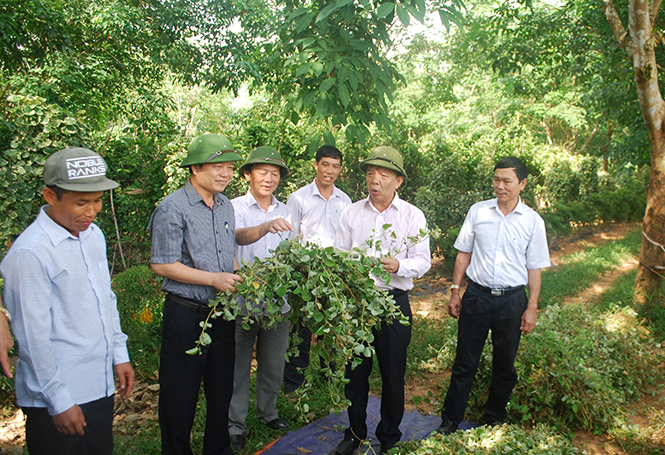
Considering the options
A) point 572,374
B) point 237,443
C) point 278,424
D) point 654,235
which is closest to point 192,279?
point 237,443

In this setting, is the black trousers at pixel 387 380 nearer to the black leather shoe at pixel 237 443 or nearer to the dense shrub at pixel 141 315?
the black leather shoe at pixel 237 443

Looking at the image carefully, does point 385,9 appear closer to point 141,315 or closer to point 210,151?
point 210,151

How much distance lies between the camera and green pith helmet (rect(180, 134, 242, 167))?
103 inches

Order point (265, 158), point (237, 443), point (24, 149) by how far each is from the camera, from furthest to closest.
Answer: point (24, 149)
point (265, 158)
point (237, 443)

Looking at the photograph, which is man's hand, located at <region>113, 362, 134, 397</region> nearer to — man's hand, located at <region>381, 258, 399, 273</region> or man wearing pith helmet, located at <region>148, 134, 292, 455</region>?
man wearing pith helmet, located at <region>148, 134, 292, 455</region>

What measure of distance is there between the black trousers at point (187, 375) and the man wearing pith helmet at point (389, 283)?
86cm

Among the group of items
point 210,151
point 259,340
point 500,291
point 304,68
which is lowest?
point 259,340

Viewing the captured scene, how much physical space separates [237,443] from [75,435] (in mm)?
1545

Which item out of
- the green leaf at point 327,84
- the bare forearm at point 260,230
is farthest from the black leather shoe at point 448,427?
the green leaf at point 327,84

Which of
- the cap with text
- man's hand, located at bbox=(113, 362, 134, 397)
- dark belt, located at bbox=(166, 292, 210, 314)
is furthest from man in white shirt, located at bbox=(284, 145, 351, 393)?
the cap with text

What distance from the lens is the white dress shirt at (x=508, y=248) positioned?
3354 mm

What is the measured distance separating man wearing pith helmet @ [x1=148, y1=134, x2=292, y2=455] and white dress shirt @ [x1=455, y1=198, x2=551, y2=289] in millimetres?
1685

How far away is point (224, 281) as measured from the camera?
243 centimetres

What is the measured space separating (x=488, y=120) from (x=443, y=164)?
1145cm
